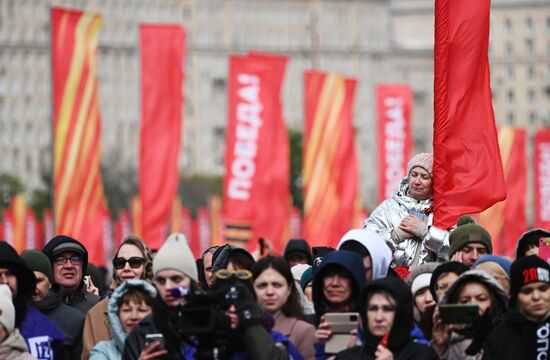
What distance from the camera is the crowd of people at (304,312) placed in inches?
480

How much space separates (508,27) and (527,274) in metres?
148

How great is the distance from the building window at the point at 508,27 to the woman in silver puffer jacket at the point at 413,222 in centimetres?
14312

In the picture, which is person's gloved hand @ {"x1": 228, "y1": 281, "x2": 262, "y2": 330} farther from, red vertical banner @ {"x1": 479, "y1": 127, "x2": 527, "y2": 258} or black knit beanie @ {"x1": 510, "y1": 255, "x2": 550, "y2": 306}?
red vertical banner @ {"x1": 479, "y1": 127, "x2": 527, "y2": 258}

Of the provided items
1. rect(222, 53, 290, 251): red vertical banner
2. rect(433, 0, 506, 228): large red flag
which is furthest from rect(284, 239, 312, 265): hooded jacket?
rect(222, 53, 290, 251): red vertical banner

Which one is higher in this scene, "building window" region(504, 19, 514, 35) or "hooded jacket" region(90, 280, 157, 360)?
"building window" region(504, 19, 514, 35)

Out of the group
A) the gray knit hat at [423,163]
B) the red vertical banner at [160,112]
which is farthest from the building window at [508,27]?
the gray knit hat at [423,163]

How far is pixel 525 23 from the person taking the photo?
157 meters

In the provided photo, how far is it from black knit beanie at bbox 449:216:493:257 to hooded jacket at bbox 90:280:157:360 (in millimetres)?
2602

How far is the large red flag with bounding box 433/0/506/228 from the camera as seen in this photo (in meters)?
16.4

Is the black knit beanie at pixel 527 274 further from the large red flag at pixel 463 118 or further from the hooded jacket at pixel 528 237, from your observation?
the large red flag at pixel 463 118

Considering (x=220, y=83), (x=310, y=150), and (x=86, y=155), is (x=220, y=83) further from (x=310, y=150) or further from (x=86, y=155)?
(x=86, y=155)

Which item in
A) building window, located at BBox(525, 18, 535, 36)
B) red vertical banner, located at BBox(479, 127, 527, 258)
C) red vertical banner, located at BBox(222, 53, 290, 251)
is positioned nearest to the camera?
red vertical banner, located at BBox(222, 53, 290, 251)

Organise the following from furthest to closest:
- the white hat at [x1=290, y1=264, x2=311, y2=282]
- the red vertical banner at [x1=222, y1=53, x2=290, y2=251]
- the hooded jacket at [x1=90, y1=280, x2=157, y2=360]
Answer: the red vertical banner at [x1=222, y1=53, x2=290, y2=251]
the white hat at [x1=290, y1=264, x2=311, y2=282]
the hooded jacket at [x1=90, y1=280, x2=157, y2=360]

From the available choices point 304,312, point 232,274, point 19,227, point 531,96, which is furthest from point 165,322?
point 531,96
